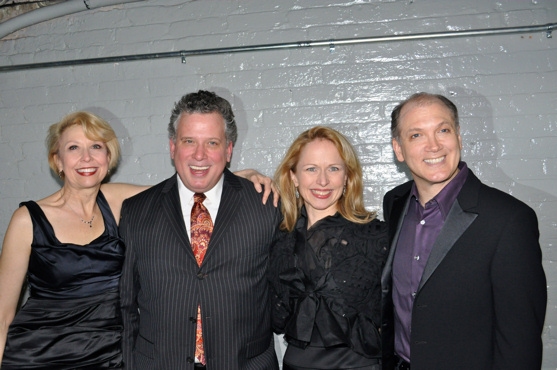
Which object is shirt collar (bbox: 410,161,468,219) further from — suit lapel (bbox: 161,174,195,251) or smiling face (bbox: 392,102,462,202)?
suit lapel (bbox: 161,174,195,251)

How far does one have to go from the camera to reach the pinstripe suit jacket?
2.26m

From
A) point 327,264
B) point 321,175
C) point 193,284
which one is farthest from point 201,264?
point 321,175

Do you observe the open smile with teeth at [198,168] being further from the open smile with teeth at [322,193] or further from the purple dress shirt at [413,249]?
the purple dress shirt at [413,249]

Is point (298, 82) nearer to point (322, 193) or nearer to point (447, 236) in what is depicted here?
point (322, 193)

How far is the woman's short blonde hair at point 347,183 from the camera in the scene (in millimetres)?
2408

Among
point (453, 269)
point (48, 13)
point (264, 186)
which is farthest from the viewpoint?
point (48, 13)

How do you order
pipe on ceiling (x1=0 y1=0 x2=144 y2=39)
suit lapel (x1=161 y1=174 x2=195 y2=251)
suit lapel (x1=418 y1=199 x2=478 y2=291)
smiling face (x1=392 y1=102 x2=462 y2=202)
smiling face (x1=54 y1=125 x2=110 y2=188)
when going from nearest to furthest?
1. suit lapel (x1=418 y1=199 x2=478 y2=291)
2. smiling face (x1=392 y1=102 x2=462 y2=202)
3. suit lapel (x1=161 y1=174 x2=195 y2=251)
4. smiling face (x1=54 y1=125 x2=110 y2=188)
5. pipe on ceiling (x1=0 y1=0 x2=144 y2=39)

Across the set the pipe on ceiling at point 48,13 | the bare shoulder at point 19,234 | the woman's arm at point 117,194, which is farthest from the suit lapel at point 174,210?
the pipe on ceiling at point 48,13

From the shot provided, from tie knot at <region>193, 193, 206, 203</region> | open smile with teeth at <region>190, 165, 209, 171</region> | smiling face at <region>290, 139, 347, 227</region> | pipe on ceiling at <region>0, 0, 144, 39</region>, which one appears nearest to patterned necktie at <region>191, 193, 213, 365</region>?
tie knot at <region>193, 193, 206, 203</region>

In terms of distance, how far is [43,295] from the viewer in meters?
2.55

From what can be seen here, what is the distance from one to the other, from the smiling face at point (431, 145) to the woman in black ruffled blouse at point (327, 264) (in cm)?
33

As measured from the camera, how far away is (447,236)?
77.7 inches

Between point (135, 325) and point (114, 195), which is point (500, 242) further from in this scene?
point (114, 195)

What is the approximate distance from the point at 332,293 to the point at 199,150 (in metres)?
0.87
